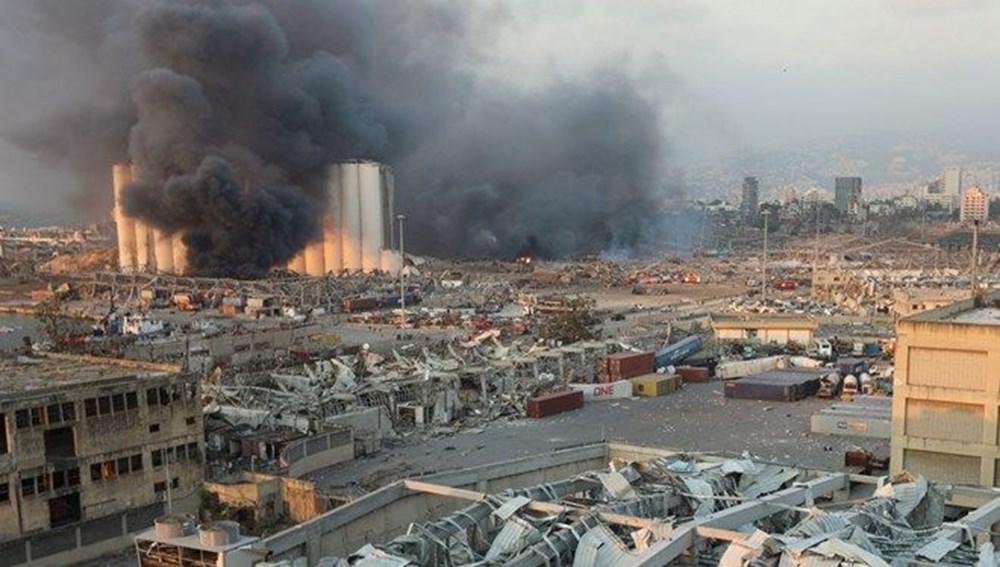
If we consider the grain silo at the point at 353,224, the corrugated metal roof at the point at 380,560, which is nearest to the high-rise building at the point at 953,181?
the grain silo at the point at 353,224

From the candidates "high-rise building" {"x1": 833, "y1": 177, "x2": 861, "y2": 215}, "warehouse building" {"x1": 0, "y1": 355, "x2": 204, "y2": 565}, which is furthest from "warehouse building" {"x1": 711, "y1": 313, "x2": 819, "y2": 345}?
"high-rise building" {"x1": 833, "y1": 177, "x2": 861, "y2": 215}

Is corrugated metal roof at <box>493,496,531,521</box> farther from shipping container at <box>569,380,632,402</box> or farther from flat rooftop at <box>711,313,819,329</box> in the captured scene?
flat rooftop at <box>711,313,819,329</box>

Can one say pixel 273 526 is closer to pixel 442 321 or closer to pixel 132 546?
pixel 132 546

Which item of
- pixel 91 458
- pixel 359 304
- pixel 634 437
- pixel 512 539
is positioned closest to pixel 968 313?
pixel 634 437

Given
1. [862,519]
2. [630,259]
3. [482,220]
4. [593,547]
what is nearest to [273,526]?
[593,547]

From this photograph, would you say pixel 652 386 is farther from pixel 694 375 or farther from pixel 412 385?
pixel 412 385

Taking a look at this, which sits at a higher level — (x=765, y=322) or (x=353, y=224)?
(x=353, y=224)

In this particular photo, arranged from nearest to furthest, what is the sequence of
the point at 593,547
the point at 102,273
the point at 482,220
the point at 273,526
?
the point at 593,547 < the point at 273,526 < the point at 102,273 < the point at 482,220
